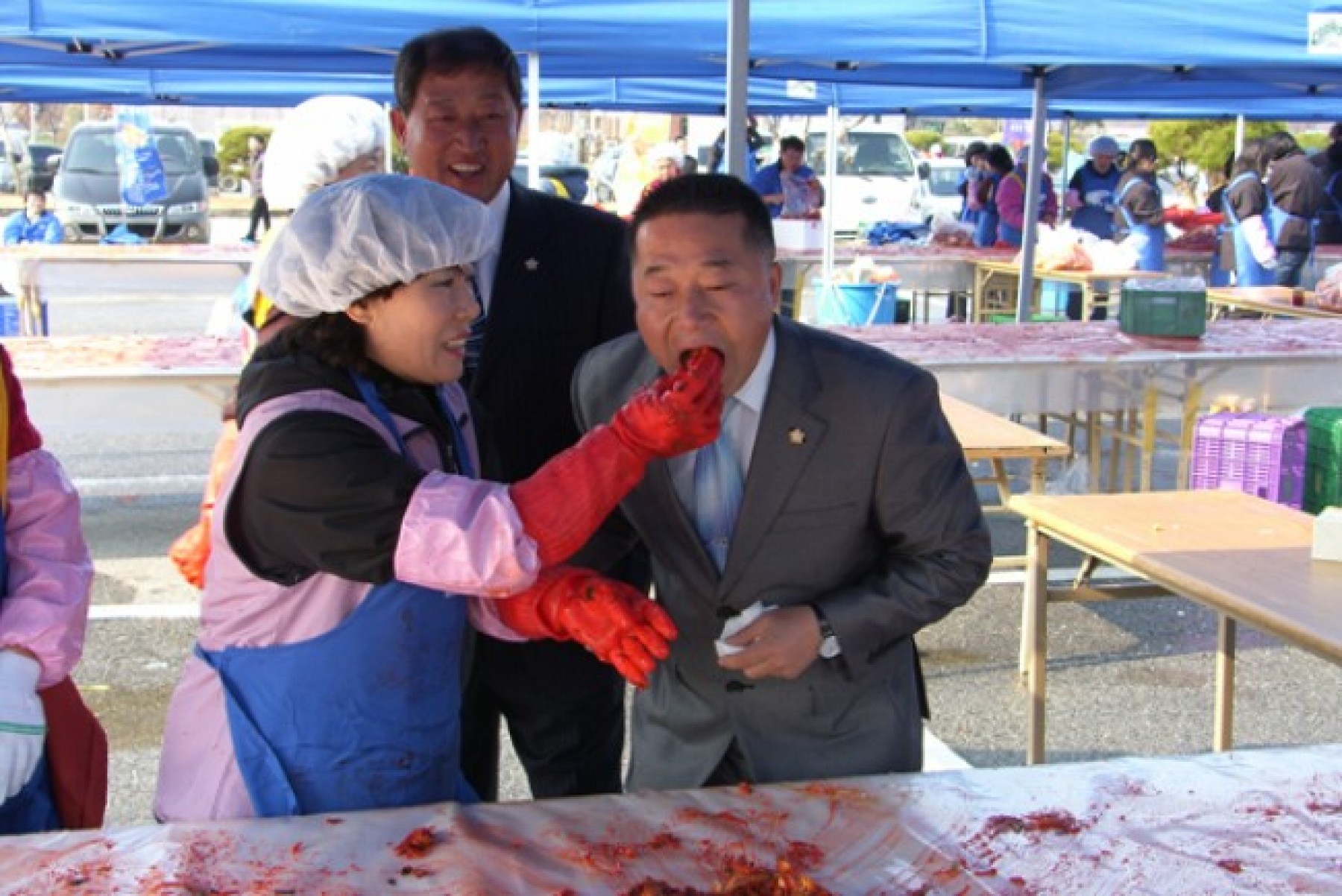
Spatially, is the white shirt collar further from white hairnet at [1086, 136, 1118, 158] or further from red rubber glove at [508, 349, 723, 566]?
white hairnet at [1086, 136, 1118, 158]

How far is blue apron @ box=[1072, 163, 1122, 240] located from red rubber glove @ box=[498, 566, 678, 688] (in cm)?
1431

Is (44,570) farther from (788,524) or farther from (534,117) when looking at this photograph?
(534,117)

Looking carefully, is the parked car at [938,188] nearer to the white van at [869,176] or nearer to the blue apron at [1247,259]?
the white van at [869,176]

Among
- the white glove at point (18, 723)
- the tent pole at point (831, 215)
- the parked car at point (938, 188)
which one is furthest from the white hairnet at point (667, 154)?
the parked car at point (938, 188)

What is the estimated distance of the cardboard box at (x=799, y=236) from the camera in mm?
13133

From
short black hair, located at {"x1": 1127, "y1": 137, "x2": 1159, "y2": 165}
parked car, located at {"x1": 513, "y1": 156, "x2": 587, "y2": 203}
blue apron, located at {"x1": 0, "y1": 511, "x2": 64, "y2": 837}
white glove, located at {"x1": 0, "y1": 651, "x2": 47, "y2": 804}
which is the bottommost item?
blue apron, located at {"x1": 0, "y1": 511, "x2": 64, "y2": 837}

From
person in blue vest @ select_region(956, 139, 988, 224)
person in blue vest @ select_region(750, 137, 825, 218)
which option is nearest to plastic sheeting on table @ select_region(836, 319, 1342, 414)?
person in blue vest @ select_region(750, 137, 825, 218)

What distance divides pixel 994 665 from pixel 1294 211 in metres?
8.52

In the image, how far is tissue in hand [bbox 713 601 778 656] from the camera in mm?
2205

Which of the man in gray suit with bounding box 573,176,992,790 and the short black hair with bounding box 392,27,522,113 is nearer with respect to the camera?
the man in gray suit with bounding box 573,176,992,790

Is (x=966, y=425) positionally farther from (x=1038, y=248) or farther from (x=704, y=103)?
(x=704, y=103)

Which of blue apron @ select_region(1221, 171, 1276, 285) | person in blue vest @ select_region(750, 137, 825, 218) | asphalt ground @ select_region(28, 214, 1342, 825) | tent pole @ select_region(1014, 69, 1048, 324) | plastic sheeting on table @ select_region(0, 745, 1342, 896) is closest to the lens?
plastic sheeting on table @ select_region(0, 745, 1342, 896)

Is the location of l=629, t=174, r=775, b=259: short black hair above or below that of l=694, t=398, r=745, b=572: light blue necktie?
above

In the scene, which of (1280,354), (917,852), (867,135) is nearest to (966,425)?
(1280,354)
